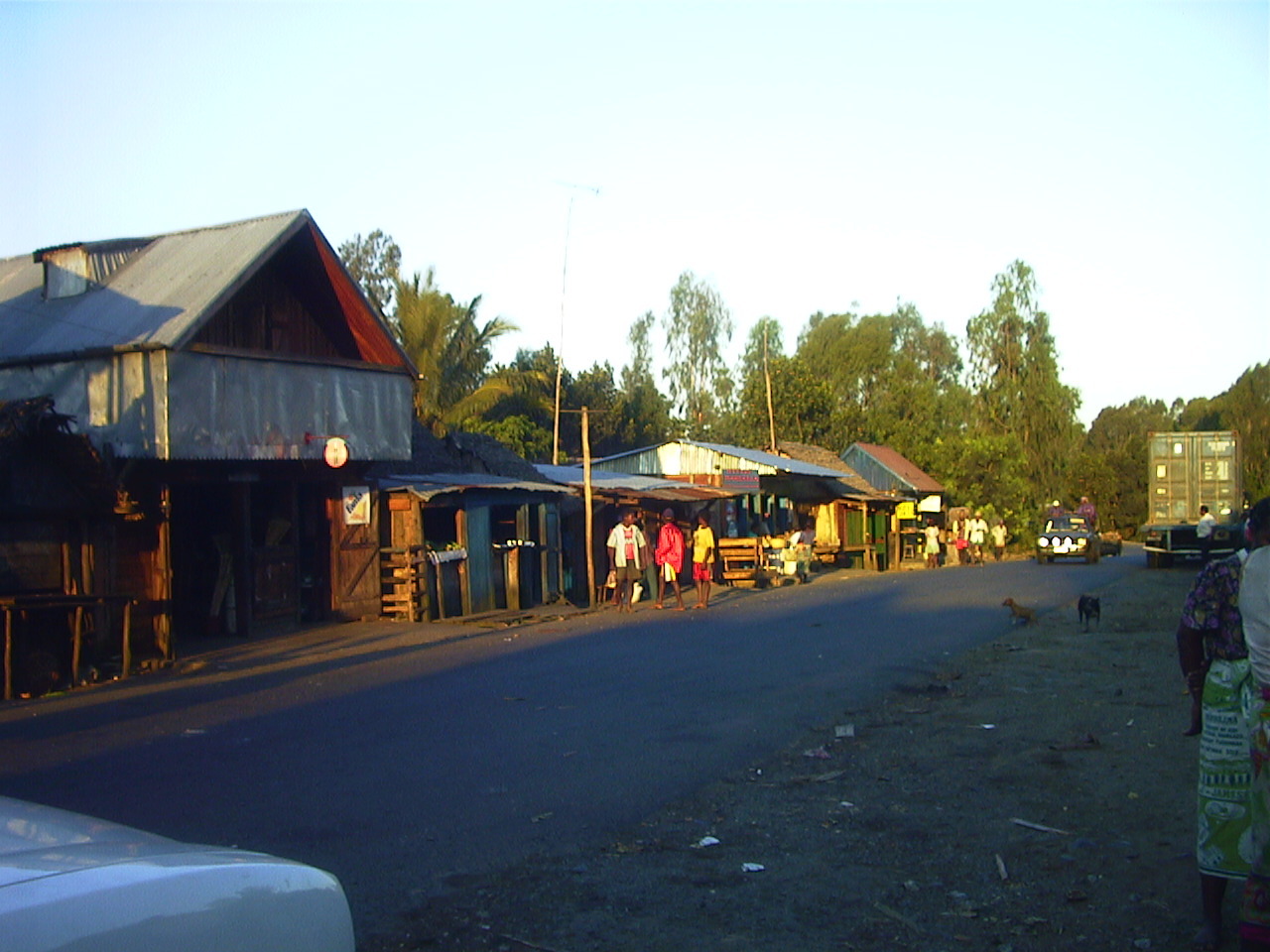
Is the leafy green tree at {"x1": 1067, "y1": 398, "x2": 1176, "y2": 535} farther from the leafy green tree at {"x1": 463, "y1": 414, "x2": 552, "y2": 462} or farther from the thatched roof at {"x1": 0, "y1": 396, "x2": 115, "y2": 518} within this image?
the thatched roof at {"x1": 0, "y1": 396, "x2": 115, "y2": 518}

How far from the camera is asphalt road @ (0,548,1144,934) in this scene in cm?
714

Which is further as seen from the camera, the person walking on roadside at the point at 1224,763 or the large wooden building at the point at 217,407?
the large wooden building at the point at 217,407

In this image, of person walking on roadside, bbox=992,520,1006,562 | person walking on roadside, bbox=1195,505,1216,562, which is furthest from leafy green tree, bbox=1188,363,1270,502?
person walking on roadside, bbox=1195,505,1216,562

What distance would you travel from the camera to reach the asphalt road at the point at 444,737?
7.14 m

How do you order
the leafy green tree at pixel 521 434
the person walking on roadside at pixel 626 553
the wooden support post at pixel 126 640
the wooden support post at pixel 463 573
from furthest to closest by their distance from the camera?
the leafy green tree at pixel 521 434, the person walking on roadside at pixel 626 553, the wooden support post at pixel 463 573, the wooden support post at pixel 126 640

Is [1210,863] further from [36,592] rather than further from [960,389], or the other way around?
[960,389]

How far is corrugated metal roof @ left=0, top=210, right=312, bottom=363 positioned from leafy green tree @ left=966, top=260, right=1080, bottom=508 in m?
48.7

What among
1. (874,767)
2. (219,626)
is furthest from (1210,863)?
(219,626)

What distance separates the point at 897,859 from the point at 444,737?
15.5 ft

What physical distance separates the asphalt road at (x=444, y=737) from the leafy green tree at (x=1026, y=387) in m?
45.4

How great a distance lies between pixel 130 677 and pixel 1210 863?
13071 millimetres

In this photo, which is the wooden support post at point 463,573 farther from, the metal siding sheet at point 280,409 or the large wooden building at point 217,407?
the metal siding sheet at point 280,409

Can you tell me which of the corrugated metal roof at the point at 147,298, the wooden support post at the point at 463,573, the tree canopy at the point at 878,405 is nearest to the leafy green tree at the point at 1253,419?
the tree canopy at the point at 878,405

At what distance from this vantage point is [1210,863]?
17.2ft
